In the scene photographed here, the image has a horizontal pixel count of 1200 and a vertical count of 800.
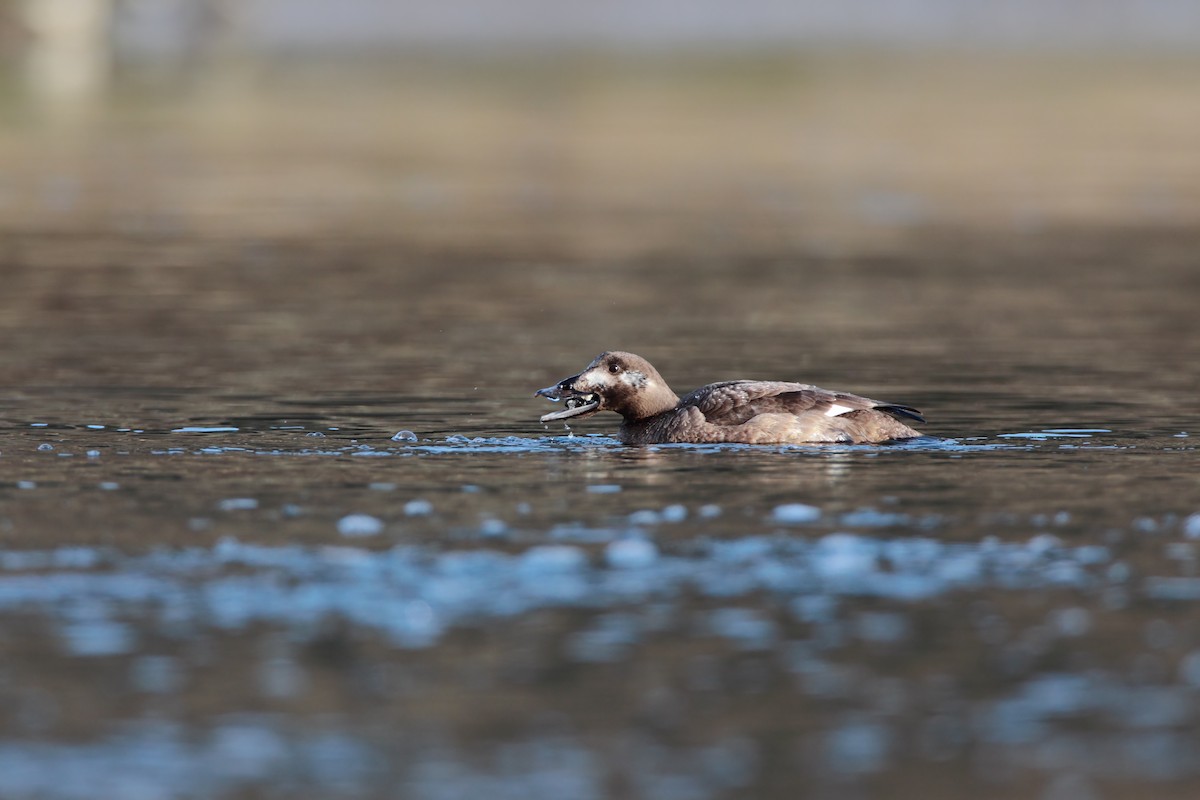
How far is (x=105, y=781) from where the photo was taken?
21.6 ft

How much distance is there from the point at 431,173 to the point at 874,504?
30.0 m

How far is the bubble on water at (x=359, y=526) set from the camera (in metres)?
9.83

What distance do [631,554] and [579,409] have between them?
4.08 m

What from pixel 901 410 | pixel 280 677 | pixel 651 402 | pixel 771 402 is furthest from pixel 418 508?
pixel 901 410

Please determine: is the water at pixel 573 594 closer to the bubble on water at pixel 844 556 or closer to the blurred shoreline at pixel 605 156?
the bubble on water at pixel 844 556

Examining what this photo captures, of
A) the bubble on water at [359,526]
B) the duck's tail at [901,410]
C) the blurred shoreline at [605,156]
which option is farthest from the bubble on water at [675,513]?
the blurred shoreline at [605,156]

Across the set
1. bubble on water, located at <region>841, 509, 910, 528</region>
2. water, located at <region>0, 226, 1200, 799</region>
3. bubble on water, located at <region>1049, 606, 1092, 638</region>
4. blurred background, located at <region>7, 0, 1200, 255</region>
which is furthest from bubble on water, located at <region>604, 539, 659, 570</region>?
blurred background, located at <region>7, 0, 1200, 255</region>

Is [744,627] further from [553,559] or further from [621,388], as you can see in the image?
[621,388]

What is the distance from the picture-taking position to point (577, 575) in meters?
9.05

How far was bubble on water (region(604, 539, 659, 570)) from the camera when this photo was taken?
925 centimetres

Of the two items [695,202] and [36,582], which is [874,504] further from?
[695,202]

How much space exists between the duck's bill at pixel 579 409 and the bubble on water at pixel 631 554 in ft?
12.2

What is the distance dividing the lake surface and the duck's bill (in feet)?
0.62

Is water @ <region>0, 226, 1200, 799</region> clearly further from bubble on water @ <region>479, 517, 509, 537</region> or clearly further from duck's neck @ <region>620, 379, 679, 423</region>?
duck's neck @ <region>620, 379, 679, 423</region>
